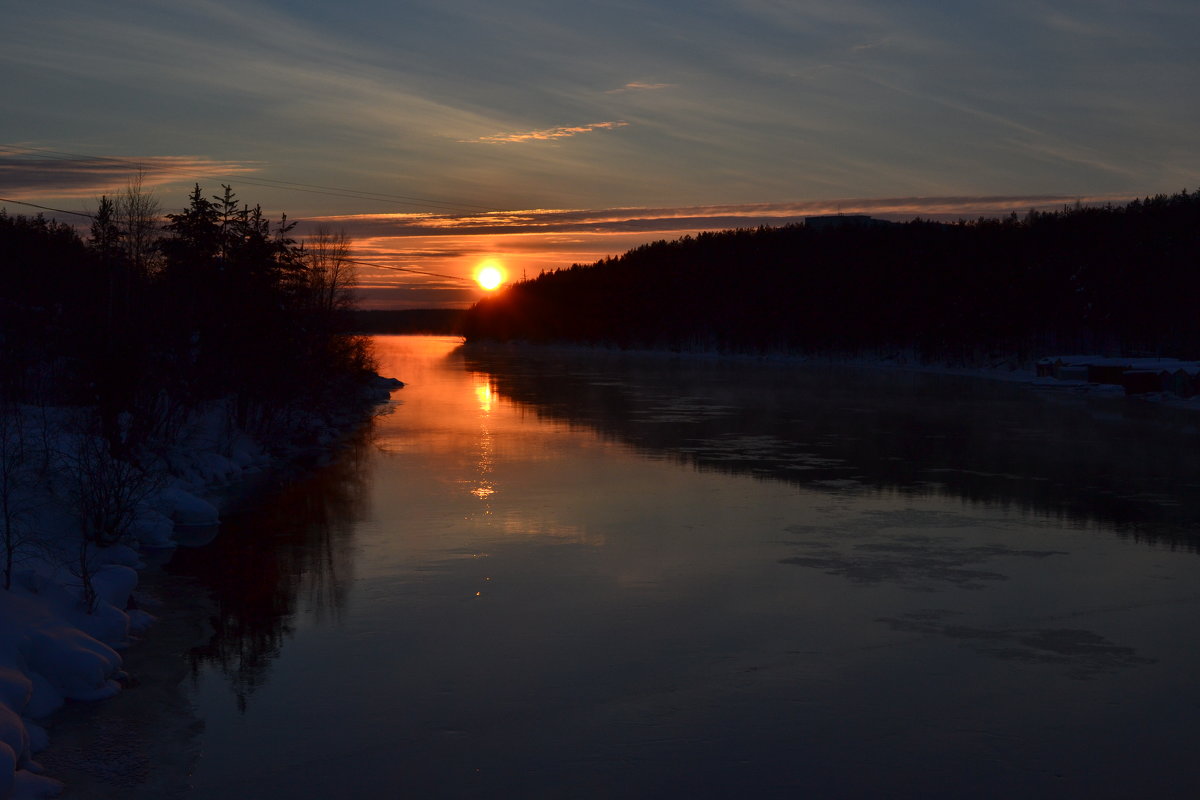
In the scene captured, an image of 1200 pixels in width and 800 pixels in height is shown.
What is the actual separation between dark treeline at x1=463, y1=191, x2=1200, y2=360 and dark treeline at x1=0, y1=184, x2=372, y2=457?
188ft

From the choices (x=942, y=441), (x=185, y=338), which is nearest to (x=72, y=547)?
(x=185, y=338)

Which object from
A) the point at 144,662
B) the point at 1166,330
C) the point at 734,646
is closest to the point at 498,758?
the point at 734,646

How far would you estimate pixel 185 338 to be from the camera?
28016 millimetres

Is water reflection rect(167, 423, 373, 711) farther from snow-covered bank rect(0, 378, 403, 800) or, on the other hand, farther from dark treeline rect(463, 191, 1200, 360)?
dark treeline rect(463, 191, 1200, 360)

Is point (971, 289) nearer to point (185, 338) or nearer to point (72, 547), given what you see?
point (185, 338)

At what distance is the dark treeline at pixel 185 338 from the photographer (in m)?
20.8

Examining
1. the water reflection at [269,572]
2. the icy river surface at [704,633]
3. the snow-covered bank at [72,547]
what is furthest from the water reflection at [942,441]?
the snow-covered bank at [72,547]

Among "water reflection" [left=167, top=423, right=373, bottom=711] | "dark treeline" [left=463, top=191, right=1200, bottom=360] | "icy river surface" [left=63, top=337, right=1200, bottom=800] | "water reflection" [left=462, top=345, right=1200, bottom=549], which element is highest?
"dark treeline" [left=463, top=191, right=1200, bottom=360]

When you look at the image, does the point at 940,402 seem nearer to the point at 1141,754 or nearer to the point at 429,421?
the point at 429,421

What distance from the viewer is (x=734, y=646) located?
10.0 m

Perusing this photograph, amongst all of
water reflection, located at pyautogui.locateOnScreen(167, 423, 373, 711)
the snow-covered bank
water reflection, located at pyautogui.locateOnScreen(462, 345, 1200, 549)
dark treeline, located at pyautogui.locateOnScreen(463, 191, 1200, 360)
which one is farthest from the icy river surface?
dark treeline, located at pyautogui.locateOnScreen(463, 191, 1200, 360)

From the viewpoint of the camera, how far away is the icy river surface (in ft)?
23.9

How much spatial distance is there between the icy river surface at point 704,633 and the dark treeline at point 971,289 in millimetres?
57769

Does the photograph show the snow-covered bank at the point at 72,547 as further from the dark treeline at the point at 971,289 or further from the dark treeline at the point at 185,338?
the dark treeline at the point at 971,289
